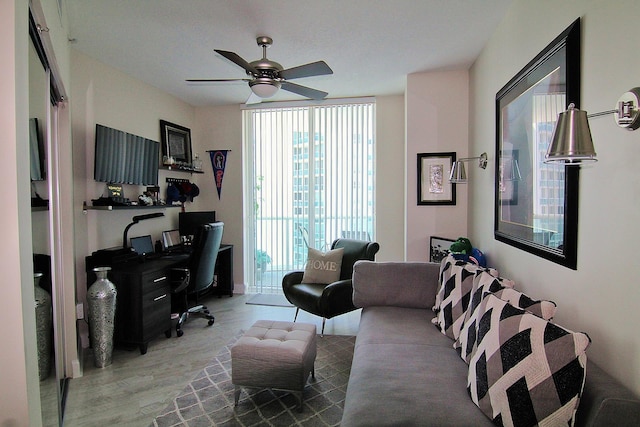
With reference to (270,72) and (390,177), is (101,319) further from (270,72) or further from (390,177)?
(390,177)

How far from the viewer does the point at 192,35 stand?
2865mm

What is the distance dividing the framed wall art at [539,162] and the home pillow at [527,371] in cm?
53

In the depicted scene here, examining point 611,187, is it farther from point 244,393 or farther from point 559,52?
point 244,393

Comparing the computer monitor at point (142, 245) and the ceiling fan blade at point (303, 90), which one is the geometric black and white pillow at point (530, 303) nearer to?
the ceiling fan blade at point (303, 90)

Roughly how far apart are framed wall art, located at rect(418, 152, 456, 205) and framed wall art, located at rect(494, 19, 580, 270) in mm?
1086

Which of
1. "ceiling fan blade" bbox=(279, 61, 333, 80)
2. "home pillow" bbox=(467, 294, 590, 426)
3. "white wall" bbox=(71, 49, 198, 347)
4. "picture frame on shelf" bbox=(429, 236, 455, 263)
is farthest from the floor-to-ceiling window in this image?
Answer: "home pillow" bbox=(467, 294, 590, 426)

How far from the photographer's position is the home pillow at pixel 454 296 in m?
2.08

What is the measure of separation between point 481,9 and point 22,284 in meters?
3.02

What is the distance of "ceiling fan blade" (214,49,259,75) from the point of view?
7.68 feet

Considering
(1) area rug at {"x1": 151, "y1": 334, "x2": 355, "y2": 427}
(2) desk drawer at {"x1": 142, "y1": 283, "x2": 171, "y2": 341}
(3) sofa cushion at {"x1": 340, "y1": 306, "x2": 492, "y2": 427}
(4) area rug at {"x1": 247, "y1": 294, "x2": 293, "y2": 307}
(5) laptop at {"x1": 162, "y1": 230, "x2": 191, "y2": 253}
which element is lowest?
(4) area rug at {"x1": 247, "y1": 294, "x2": 293, "y2": 307}

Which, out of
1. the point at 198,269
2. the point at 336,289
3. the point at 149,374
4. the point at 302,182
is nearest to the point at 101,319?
the point at 149,374

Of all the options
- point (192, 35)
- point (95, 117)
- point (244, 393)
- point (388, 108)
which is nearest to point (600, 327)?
point (244, 393)

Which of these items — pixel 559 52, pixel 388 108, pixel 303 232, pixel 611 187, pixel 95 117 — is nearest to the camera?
pixel 611 187

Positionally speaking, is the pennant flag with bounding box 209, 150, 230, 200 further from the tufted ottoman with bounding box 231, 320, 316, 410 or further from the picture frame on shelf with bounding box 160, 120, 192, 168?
the tufted ottoman with bounding box 231, 320, 316, 410
